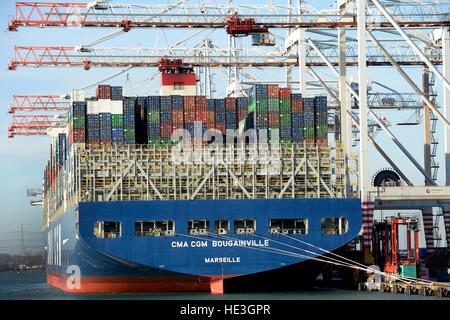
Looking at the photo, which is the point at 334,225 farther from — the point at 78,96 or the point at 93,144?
the point at 78,96

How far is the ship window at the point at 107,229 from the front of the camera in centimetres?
3931

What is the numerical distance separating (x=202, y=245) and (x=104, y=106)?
32.1 ft

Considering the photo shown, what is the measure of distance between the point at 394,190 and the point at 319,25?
1032 cm

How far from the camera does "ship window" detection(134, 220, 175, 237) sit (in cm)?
3912

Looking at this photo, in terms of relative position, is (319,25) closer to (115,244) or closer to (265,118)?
(265,118)

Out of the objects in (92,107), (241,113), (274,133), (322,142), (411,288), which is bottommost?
(411,288)

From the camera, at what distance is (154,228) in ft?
129

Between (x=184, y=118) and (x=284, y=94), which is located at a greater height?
(x=284, y=94)

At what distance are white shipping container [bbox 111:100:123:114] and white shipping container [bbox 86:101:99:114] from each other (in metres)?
Result: 0.86

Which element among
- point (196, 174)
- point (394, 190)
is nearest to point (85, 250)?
point (196, 174)

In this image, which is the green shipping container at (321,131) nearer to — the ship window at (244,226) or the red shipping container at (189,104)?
the ship window at (244,226)

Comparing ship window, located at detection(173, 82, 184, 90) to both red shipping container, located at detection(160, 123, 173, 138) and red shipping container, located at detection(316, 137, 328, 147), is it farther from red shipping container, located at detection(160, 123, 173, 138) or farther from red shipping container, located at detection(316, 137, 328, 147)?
red shipping container, located at detection(316, 137, 328, 147)

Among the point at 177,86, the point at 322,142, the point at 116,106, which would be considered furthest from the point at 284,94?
the point at 177,86
